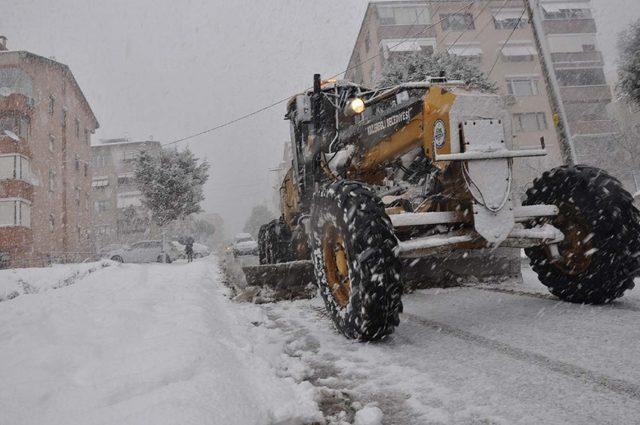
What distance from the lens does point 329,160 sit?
15.7 ft

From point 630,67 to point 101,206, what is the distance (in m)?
50.4

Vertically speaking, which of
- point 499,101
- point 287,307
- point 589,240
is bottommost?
point 287,307

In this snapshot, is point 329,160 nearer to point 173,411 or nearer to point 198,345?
point 198,345

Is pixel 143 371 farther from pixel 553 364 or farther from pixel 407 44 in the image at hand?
pixel 407 44

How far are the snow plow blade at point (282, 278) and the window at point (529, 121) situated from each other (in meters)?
31.2

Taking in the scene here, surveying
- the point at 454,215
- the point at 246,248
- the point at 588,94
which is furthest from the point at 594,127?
the point at 454,215

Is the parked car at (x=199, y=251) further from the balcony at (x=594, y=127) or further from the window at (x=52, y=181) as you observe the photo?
the balcony at (x=594, y=127)

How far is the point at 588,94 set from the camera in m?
32.3

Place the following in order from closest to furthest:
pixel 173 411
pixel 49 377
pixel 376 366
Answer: pixel 173 411 < pixel 49 377 < pixel 376 366

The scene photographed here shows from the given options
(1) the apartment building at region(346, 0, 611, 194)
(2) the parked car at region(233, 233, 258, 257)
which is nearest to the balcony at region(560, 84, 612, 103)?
(1) the apartment building at region(346, 0, 611, 194)

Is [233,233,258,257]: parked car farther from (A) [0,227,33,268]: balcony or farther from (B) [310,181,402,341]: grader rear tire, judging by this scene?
(B) [310,181,402,341]: grader rear tire

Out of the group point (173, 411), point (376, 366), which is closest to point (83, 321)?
point (173, 411)

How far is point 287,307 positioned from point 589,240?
315 cm

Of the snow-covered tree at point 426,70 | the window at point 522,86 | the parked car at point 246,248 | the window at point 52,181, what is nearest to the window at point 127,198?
the window at point 52,181
